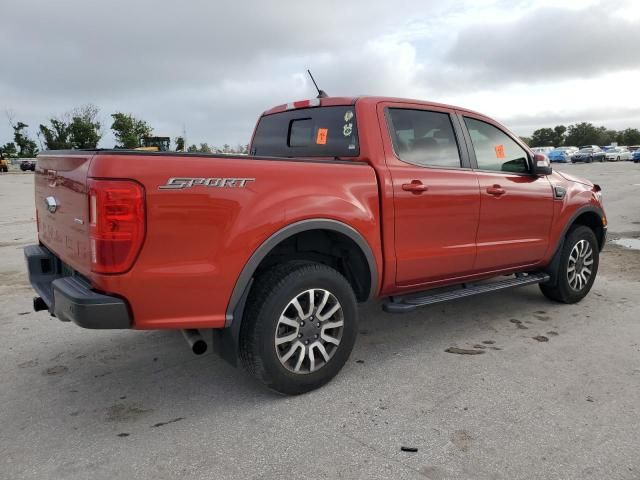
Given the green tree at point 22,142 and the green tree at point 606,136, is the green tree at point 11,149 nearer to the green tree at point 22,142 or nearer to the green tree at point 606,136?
the green tree at point 22,142

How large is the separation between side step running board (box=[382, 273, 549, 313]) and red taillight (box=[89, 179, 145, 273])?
1840mm

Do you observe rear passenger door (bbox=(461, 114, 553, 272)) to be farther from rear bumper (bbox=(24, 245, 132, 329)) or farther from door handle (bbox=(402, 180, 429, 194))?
rear bumper (bbox=(24, 245, 132, 329))

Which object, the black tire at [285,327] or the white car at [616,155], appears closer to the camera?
the black tire at [285,327]

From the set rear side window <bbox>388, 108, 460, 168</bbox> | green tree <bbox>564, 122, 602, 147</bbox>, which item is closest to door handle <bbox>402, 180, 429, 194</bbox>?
rear side window <bbox>388, 108, 460, 168</bbox>

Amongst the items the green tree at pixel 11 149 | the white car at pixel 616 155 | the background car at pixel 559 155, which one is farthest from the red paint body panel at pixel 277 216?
the green tree at pixel 11 149

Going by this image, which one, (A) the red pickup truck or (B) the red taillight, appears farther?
(A) the red pickup truck

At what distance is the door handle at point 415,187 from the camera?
143 inches

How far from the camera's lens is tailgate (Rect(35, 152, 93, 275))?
8.80ft

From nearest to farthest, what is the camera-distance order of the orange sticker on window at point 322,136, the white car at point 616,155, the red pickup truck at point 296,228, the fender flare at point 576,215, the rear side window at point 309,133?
the red pickup truck at point 296,228 → the rear side window at point 309,133 → the orange sticker on window at point 322,136 → the fender flare at point 576,215 → the white car at point 616,155

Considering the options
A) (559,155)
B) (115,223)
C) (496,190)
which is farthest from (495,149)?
(559,155)

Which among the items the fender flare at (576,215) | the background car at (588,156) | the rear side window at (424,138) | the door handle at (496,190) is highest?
the background car at (588,156)

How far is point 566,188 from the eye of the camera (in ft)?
16.4

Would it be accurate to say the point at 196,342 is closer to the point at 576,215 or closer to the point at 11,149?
the point at 576,215

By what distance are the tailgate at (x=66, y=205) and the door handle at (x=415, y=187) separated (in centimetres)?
201
